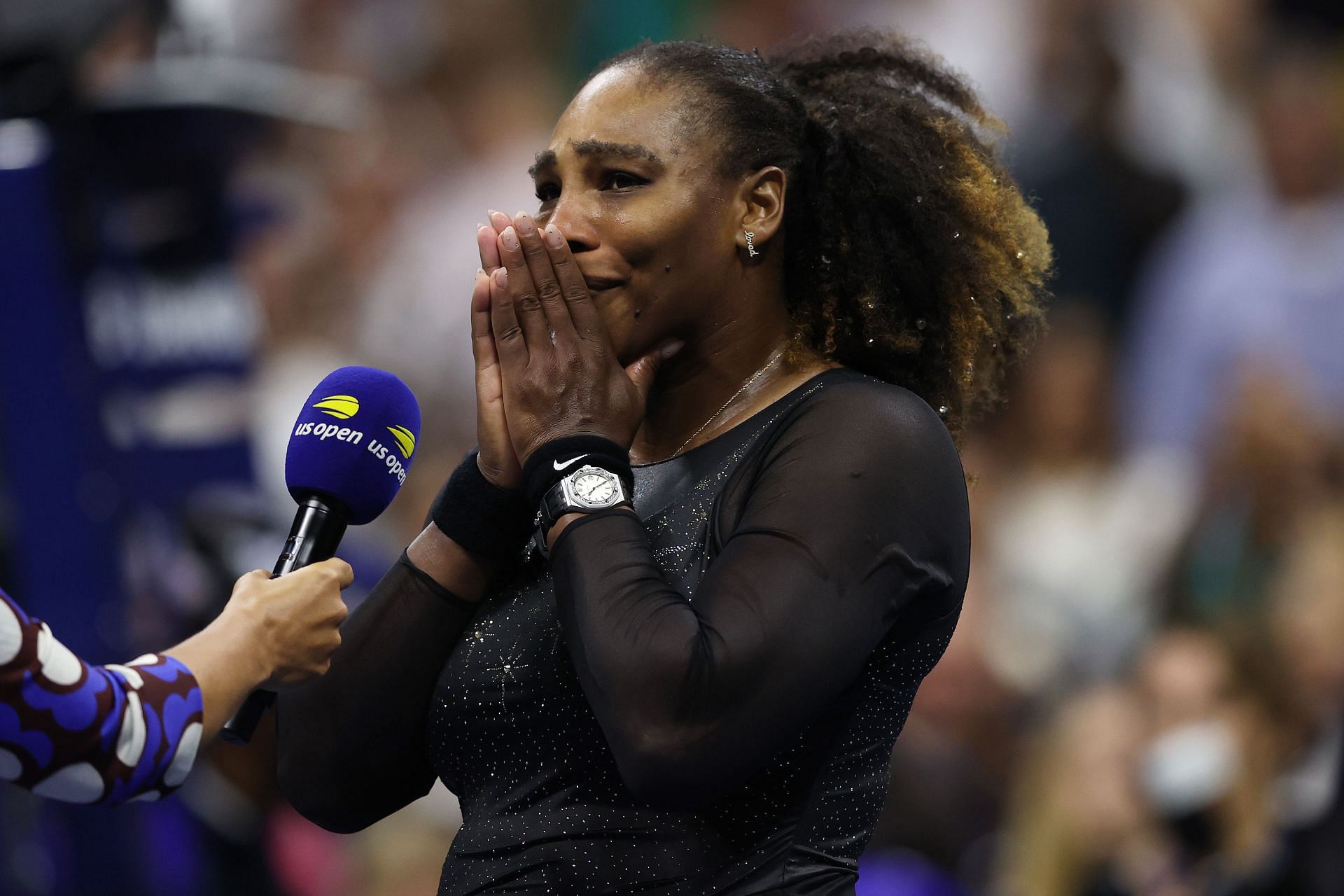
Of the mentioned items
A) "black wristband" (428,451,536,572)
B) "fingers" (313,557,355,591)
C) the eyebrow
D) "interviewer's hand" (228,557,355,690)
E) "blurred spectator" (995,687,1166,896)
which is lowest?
"blurred spectator" (995,687,1166,896)

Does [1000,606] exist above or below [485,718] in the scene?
below

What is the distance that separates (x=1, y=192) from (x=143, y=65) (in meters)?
0.48

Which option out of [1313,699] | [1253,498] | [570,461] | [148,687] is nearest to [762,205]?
[570,461]

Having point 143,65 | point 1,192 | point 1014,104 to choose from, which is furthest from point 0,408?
point 1014,104

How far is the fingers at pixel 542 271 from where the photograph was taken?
1965mm

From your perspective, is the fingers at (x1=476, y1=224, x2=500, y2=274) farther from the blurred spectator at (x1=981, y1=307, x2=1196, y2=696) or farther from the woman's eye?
the blurred spectator at (x1=981, y1=307, x2=1196, y2=696)

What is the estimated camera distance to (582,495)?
1860 mm

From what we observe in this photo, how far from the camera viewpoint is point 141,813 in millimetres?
4273

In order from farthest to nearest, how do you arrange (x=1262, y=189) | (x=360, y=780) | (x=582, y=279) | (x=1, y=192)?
(x=1262, y=189) < (x=1, y=192) < (x=360, y=780) < (x=582, y=279)

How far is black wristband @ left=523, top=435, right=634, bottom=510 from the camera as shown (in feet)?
6.17

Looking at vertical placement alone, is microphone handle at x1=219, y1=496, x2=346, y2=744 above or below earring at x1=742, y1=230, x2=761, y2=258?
below

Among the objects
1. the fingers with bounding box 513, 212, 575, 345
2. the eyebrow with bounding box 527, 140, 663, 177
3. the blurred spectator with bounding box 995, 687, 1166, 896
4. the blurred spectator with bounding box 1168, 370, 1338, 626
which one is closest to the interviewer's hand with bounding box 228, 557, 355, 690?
the fingers with bounding box 513, 212, 575, 345

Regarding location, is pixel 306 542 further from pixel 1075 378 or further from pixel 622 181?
pixel 1075 378

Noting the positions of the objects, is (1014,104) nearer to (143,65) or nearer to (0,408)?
(143,65)
